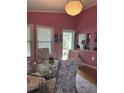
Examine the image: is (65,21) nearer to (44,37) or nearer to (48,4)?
(44,37)

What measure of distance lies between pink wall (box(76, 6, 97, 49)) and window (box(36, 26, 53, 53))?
1554 millimetres

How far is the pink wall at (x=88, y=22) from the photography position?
19.3 feet

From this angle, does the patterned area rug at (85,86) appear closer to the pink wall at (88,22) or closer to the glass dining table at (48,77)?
the glass dining table at (48,77)

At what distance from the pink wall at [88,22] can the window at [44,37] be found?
1.55 metres

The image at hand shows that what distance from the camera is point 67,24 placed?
23.0 ft

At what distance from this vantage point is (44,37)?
6.36 metres

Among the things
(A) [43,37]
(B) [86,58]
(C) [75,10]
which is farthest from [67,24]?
(C) [75,10]

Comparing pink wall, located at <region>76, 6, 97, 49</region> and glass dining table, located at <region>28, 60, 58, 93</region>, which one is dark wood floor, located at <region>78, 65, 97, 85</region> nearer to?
pink wall, located at <region>76, 6, 97, 49</region>

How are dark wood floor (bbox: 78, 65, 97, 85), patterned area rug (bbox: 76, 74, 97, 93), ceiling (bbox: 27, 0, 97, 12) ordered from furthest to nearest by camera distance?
ceiling (bbox: 27, 0, 97, 12) < dark wood floor (bbox: 78, 65, 97, 85) < patterned area rug (bbox: 76, 74, 97, 93)

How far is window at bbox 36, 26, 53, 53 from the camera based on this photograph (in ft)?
20.2

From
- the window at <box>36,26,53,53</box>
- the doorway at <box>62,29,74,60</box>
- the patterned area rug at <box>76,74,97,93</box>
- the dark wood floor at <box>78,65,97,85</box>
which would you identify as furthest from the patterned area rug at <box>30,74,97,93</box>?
the doorway at <box>62,29,74,60</box>
